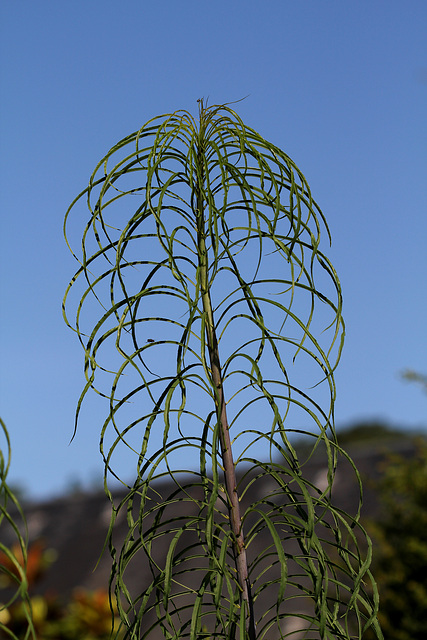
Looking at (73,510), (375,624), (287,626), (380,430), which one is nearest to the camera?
(375,624)

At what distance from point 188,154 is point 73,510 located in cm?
527

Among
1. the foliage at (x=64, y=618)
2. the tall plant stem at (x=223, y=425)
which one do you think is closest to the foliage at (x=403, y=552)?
the foliage at (x=64, y=618)

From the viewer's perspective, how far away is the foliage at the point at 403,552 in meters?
3.94

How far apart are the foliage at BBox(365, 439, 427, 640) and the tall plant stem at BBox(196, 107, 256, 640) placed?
3.03 meters

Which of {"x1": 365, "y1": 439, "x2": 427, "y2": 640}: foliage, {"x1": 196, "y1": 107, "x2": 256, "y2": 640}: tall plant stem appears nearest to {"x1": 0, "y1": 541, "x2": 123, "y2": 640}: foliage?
{"x1": 365, "y1": 439, "x2": 427, "y2": 640}: foliage

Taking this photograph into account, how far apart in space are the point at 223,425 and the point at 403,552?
3368 mm

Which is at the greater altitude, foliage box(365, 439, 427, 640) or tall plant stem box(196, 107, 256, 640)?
tall plant stem box(196, 107, 256, 640)

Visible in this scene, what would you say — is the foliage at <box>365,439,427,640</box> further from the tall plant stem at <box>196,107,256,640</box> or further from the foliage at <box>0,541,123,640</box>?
the tall plant stem at <box>196,107,256,640</box>

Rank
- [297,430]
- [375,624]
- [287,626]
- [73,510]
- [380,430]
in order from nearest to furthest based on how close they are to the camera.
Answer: [375,624], [297,430], [287,626], [73,510], [380,430]

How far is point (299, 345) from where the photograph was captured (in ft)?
3.87

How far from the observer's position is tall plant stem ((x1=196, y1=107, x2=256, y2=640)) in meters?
1.16

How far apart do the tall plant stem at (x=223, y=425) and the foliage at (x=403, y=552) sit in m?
3.03

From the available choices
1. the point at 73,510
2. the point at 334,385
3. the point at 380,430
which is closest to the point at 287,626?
the point at 73,510

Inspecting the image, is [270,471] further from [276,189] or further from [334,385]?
[276,189]
